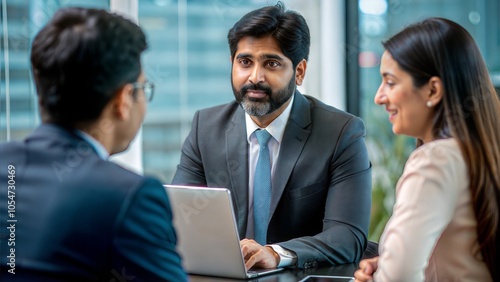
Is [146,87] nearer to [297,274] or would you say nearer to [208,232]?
[208,232]

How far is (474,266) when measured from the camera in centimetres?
166

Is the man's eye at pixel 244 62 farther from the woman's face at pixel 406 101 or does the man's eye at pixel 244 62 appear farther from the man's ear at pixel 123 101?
the man's ear at pixel 123 101

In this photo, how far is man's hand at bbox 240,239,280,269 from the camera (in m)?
2.04

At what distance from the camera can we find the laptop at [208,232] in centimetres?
191

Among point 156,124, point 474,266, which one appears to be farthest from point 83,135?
point 156,124

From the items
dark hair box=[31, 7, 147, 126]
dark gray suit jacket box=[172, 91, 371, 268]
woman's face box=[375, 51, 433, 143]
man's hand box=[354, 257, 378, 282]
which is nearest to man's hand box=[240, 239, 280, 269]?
dark gray suit jacket box=[172, 91, 371, 268]

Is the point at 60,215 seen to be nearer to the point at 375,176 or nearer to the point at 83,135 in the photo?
the point at 83,135

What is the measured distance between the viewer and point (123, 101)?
145 centimetres

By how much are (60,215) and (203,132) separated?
1.37 meters

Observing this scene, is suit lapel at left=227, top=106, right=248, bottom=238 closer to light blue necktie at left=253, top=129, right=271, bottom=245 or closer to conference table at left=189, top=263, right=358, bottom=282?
light blue necktie at left=253, top=129, right=271, bottom=245

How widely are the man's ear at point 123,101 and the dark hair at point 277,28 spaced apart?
3.68ft

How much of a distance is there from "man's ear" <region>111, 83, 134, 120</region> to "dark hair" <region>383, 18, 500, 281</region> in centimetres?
69

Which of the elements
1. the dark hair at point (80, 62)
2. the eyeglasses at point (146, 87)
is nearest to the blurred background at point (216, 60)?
the eyeglasses at point (146, 87)

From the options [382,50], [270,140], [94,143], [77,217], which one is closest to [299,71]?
[270,140]
